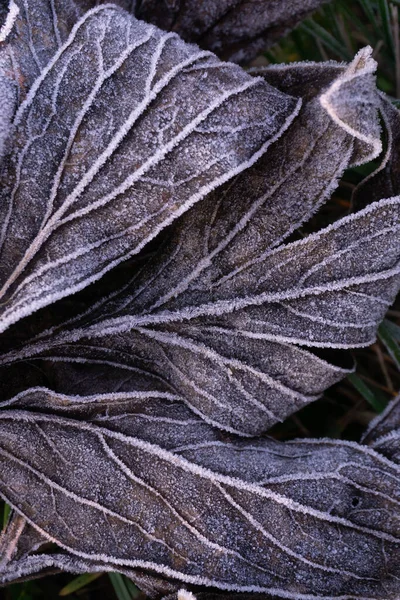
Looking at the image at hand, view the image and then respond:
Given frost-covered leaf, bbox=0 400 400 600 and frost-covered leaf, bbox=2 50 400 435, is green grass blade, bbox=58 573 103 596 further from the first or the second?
frost-covered leaf, bbox=2 50 400 435

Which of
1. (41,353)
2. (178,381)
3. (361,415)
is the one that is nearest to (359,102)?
(178,381)

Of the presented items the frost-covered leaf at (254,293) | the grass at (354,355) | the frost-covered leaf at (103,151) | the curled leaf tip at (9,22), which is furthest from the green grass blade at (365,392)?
the curled leaf tip at (9,22)

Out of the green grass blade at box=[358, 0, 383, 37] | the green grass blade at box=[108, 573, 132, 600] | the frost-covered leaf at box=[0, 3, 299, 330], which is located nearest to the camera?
the frost-covered leaf at box=[0, 3, 299, 330]

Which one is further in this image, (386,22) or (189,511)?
(386,22)

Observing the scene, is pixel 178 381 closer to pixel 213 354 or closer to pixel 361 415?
pixel 213 354

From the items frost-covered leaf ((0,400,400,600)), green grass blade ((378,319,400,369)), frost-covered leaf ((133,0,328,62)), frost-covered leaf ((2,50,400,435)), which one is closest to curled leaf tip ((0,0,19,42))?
frost-covered leaf ((133,0,328,62))

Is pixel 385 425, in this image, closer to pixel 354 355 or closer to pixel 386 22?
pixel 354 355

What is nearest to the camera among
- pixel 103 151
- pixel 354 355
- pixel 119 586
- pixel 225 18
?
pixel 103 151

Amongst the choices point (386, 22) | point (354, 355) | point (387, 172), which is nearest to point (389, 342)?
point (354, 355)
